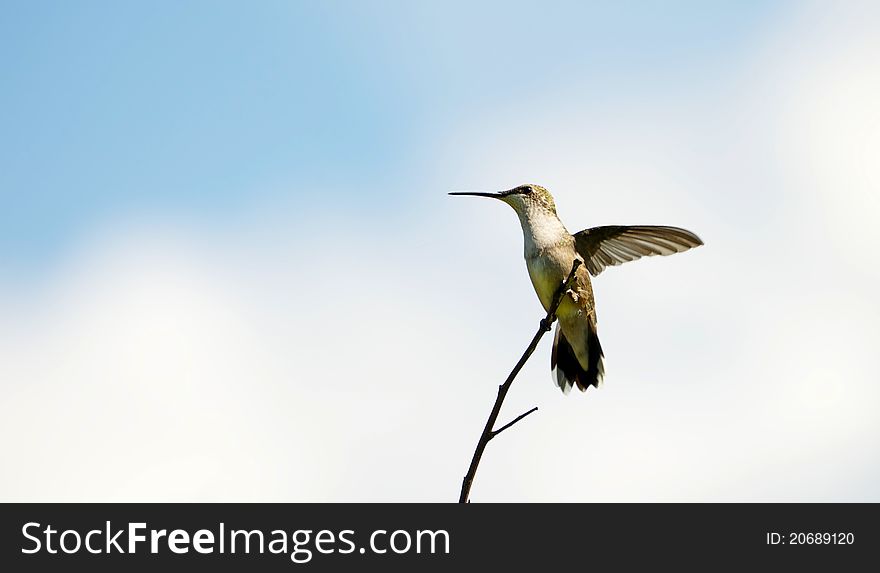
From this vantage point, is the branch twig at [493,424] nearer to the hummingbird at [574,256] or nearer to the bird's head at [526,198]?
the hummingbird at [574,256]

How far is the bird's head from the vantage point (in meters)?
9.19

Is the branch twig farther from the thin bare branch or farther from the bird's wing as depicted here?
the bird's wing

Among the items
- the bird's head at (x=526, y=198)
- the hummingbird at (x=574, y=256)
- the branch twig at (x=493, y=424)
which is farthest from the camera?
the bird's head at (x=526, y=198)

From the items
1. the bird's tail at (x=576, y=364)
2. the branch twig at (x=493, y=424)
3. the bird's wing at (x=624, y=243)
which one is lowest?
the branch twig at (x=493, y=424)

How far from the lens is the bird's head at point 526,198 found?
919 cm

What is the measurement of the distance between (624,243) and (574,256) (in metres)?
0.96

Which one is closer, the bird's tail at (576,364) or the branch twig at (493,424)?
the branch twig at (493,424)

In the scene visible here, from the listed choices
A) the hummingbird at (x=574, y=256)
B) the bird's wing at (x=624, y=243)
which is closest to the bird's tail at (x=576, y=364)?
Answer: the hummingbird at (x=574, y=256)

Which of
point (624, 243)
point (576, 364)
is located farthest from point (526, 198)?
point (576, 364)

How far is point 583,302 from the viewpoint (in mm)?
9219

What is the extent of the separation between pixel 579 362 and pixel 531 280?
1.43 metres
